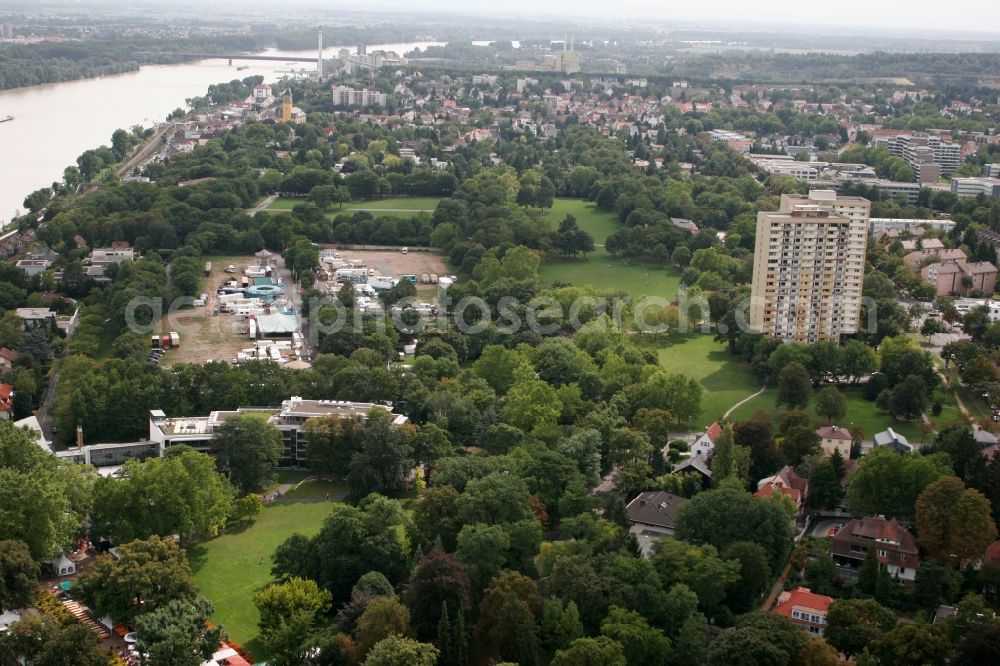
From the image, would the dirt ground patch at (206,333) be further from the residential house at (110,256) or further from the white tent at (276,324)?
the residential house at (110,256)

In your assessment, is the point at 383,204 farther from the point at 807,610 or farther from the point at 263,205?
the point at 807,610

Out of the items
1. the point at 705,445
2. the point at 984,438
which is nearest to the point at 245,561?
the point at 705,445

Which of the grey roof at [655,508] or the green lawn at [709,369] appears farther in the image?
the green lawn at [709,369]

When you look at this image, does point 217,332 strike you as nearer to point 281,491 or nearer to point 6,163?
point 281,491

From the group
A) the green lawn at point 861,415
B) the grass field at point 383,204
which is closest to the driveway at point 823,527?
the green lawn at point 861,415

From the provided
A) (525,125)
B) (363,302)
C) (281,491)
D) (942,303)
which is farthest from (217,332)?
(525,125)

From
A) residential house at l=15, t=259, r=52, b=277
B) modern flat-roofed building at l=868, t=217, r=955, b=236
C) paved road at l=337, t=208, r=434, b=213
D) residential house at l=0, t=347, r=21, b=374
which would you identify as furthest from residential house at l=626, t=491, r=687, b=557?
paved road at l=337, t=208, r=434, b=213
